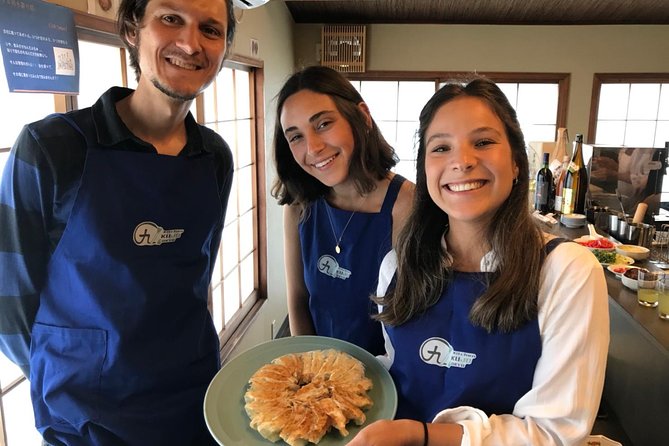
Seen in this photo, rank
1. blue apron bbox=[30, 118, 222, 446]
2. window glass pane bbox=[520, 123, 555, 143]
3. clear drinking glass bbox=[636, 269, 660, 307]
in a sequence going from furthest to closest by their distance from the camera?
1. window glass pane bbox=[520, 123, 555, 143]
2. clear drinking glass bbox=[636, 269, 660, 307]
3. blue apron bbox=[30, 118, 222, 446]

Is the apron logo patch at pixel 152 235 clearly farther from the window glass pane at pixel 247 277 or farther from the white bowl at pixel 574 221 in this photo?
the window glass pane at pixel 247 277

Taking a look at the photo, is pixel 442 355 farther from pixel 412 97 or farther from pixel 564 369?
pixel 412 97

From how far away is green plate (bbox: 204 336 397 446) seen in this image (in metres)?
0.95

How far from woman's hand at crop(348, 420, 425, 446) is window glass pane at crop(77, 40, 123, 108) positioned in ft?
4.29

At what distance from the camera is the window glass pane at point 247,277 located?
135 inches

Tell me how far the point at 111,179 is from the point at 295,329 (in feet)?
2.55

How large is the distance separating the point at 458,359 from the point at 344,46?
4530 mm

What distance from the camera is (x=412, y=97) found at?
209 inches

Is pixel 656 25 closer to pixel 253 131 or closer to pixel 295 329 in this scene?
pixel 253 131

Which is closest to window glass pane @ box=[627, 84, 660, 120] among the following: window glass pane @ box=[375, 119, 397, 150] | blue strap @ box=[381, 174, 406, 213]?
window glass pane @ box=[375, 119, 397, 150]

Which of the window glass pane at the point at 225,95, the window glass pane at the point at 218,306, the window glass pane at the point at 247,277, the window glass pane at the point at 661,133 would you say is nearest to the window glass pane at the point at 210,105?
the window glass pane at the point at 225,95

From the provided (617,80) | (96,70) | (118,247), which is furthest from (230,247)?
(617,80)

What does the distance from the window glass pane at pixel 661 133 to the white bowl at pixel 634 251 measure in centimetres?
427

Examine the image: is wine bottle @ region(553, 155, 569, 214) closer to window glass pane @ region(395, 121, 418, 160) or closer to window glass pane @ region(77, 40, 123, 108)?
window glass pane @ region(77, 40, 123, 108)
